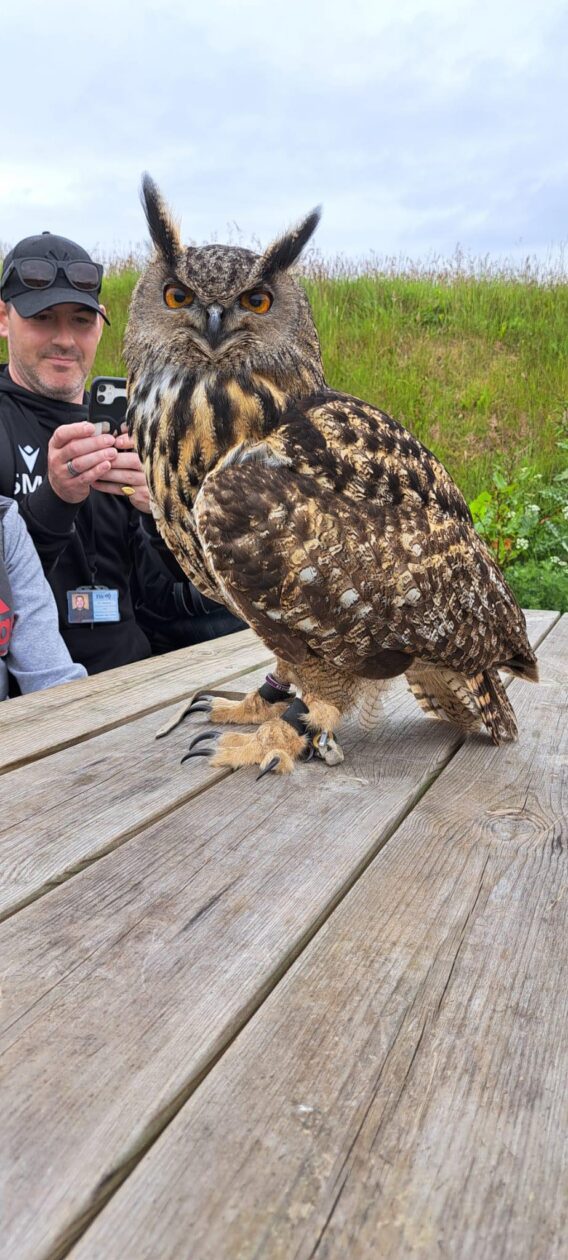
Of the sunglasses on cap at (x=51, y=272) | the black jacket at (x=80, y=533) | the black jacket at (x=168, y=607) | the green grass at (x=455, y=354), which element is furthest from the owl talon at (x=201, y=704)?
the green grass at (x=455, y=354)

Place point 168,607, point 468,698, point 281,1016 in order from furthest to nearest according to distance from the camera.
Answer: point 168,607, point 468,698, point 281,1016

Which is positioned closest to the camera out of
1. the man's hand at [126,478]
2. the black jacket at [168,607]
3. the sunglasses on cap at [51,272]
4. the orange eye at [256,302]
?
the orange eye at [256,302]

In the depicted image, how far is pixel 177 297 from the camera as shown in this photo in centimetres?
217

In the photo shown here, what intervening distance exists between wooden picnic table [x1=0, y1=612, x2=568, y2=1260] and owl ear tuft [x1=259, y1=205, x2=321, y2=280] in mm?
1208

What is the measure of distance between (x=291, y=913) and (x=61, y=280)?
2.89 m

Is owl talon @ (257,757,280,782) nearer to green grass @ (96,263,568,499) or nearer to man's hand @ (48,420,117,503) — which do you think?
man's hand @ (48,420,117,503)

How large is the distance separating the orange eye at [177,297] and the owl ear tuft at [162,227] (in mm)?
97

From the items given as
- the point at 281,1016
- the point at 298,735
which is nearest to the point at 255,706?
the point at 298,735

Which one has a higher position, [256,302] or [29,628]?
[256,302]

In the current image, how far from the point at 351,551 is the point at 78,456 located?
4.03 feet

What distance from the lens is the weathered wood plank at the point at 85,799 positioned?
127 centimetres

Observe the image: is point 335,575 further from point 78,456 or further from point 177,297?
point 78,456

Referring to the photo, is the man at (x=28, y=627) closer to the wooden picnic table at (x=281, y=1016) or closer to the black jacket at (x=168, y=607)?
the black jacket at (x=168, y=607)

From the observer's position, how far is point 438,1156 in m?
0.72
